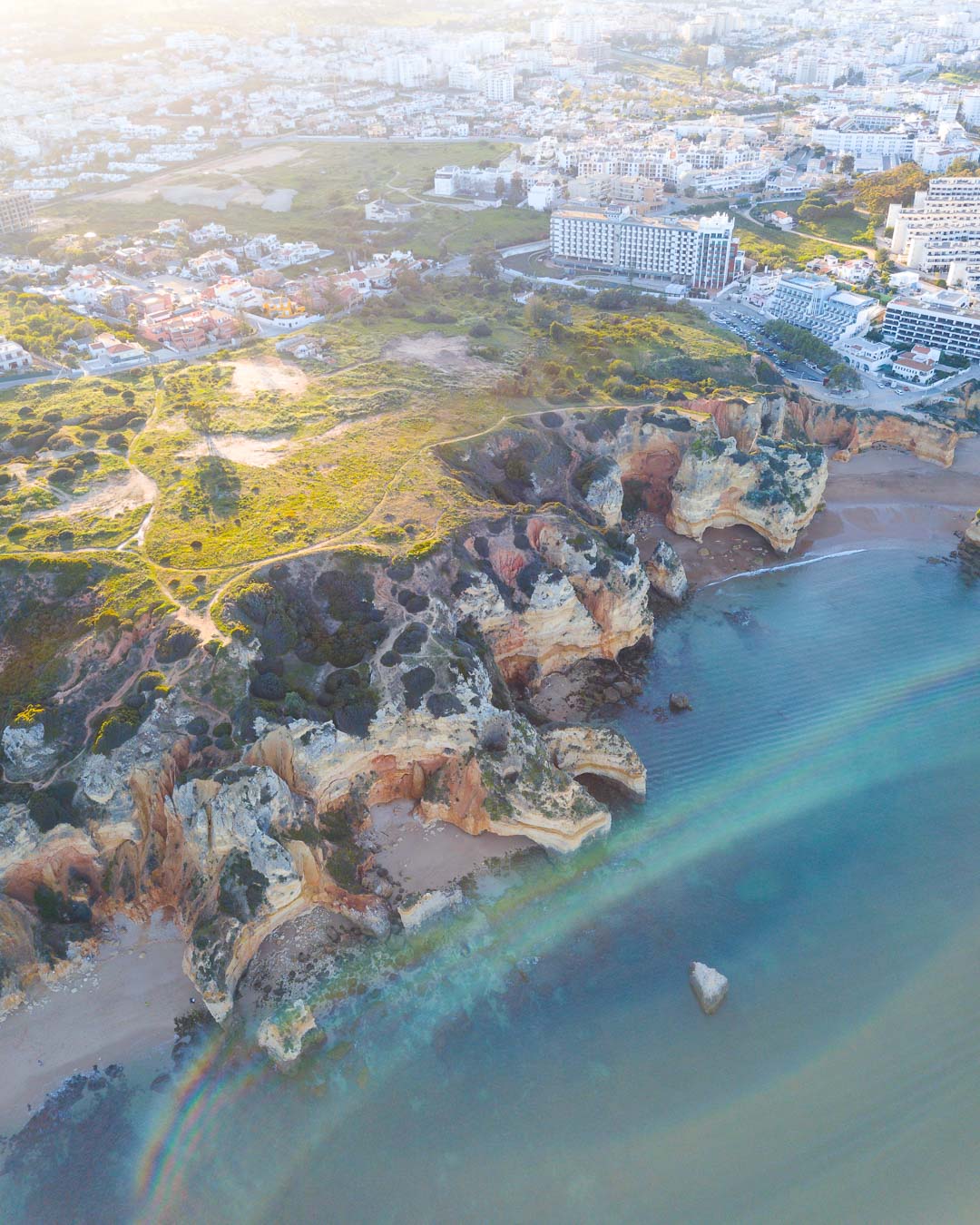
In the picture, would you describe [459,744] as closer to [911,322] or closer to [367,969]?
[367,969]

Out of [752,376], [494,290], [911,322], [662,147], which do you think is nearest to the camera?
[752,376]

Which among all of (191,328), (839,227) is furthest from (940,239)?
(191,328)

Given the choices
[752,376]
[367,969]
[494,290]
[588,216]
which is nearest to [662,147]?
[588,216]

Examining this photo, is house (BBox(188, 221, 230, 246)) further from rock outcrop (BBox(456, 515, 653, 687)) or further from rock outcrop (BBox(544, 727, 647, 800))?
rock outcrop (BBox(544, 727, 647, 800))

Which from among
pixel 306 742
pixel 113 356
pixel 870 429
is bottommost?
pixel 870 429

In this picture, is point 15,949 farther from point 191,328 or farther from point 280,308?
point 280,308

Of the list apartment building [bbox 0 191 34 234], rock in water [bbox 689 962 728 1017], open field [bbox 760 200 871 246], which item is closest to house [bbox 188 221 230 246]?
apartment building [bbox 0 191 34 234]

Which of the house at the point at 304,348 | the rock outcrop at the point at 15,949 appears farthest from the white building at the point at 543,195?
the rock outcrop at the point at 15,949
